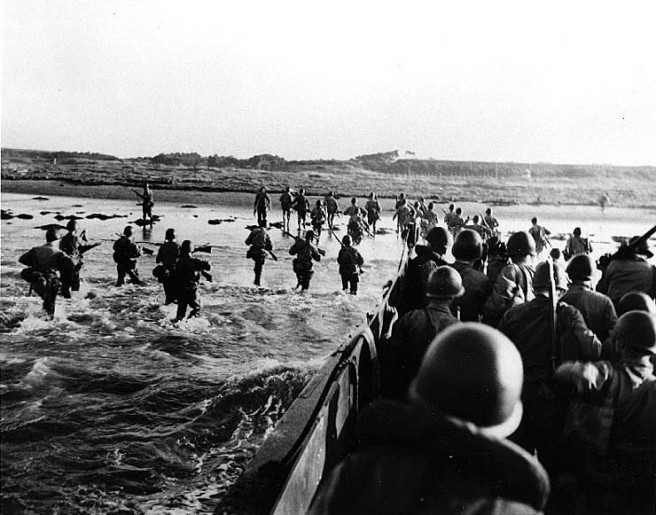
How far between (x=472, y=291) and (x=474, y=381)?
4080 millimetres

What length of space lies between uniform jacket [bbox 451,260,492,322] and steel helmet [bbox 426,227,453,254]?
956mm

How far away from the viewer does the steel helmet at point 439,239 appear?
6.91 m

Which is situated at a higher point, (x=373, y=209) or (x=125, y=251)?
(x=373, y=209)

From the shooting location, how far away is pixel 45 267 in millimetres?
11383

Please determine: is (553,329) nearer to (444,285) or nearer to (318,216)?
(444,285)

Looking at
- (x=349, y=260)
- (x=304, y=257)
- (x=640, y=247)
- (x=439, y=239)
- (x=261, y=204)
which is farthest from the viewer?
(x=261, y=204)

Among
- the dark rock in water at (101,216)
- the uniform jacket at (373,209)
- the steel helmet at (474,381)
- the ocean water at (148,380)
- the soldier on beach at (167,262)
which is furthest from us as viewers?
the dark rock in water at (101,216)

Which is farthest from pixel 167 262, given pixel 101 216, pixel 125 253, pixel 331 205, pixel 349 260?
pixel 101 216

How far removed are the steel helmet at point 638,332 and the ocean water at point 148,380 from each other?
12.8ft

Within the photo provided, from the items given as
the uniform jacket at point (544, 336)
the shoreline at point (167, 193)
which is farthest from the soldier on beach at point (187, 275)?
the shoreline at point (167, 193)

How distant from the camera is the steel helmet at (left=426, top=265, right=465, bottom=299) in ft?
14.6

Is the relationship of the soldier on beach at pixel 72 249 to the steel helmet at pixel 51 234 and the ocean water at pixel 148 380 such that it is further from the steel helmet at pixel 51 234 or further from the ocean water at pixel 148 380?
the steel helmet at pixel 51 234

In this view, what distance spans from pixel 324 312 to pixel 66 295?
5.12 m

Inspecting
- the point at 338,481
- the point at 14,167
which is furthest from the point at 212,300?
the point at 14,167
